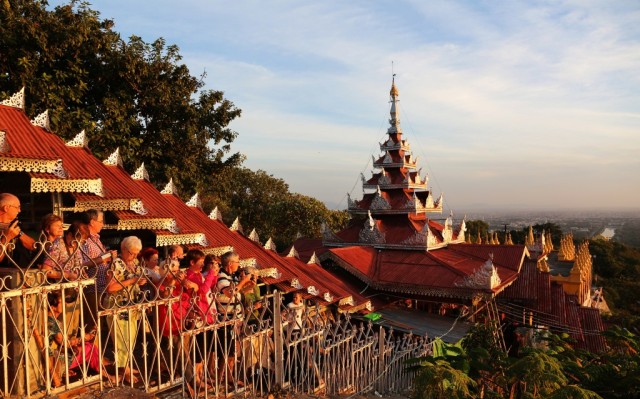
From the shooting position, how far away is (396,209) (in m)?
17.2

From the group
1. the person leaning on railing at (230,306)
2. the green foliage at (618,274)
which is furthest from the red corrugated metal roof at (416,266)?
the green foliage at (618,274)

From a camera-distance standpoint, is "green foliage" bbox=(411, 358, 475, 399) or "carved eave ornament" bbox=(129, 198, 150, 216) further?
"carved eave ornament" bbox=(129, 198, 150, 216)

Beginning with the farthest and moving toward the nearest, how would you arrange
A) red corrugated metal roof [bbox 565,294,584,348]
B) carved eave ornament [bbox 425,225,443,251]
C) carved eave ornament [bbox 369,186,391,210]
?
carved eave ornament [bbox 369,186,391,210], carved eave ornament [bbox 425,225,443,251], red corrugated metal roof [bbox 565,294,584,348]

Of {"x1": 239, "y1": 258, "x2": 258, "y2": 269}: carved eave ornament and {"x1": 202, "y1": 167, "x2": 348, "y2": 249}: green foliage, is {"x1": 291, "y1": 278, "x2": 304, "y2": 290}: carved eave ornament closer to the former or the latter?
{"x1": 239, "y1": 258, "x2": 258, "y2": 269}: carved eave ornament

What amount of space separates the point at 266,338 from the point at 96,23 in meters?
11.9

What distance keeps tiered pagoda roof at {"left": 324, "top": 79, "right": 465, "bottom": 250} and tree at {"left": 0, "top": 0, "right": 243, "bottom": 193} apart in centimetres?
539

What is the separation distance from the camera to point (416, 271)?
550 inches

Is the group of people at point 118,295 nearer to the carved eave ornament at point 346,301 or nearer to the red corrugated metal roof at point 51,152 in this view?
the red corrugated metal roof at point 51,152

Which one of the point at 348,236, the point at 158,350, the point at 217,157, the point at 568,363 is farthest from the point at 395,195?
the point at 158,350

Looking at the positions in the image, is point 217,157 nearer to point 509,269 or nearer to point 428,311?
point 428,311

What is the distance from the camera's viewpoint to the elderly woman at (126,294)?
160 inches

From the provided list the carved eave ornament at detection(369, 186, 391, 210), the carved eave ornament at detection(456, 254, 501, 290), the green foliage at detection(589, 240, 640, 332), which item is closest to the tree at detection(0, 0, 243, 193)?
the carved eave ornament at detection(369, 186, 391, 210)

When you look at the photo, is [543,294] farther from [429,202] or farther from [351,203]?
[351,203]

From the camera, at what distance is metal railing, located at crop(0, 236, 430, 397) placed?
3.67 metres
